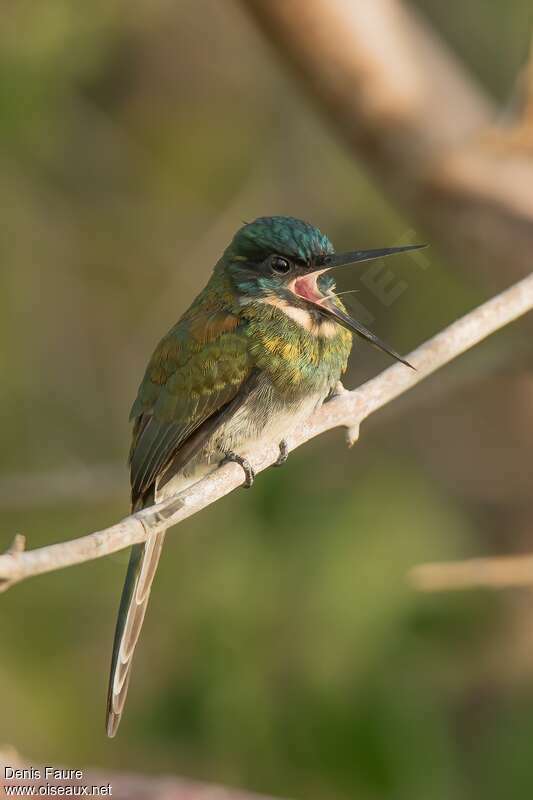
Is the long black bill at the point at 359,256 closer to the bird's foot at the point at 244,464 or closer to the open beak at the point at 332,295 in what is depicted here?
the open beak at the point at 332,295

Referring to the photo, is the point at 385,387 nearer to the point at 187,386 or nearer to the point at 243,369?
the point at 243,369

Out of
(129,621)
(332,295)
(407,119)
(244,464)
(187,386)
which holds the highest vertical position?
(407,119)

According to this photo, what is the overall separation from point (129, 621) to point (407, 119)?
170 centimetres

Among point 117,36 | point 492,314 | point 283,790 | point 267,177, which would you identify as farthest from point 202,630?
point 117,36

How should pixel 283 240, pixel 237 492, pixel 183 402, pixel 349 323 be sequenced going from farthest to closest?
pixel 237 492 → pixel 183 402 → pixel 283 240 → pixel 349 323

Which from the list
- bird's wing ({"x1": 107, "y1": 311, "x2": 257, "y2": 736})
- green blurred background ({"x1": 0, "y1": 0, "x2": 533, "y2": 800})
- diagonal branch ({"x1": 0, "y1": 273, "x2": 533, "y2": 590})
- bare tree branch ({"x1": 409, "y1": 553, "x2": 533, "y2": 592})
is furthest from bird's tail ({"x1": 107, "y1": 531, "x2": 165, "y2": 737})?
green blurred background ({"x1": 0, "y1": 0, "x2": 533, "y2": 800})

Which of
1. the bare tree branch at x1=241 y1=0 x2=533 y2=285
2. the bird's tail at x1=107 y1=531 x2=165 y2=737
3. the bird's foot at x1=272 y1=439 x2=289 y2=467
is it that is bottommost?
the bird's tail at x1=107 y1=531 x2=165 y2=737

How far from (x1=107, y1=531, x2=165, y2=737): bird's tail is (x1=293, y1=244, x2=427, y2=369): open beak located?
623 mm

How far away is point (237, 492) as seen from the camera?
420 centimetres

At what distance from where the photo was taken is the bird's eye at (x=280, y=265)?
2.84 m

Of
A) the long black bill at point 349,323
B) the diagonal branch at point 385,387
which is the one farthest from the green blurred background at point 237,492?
the diagonal branch at point 385,387

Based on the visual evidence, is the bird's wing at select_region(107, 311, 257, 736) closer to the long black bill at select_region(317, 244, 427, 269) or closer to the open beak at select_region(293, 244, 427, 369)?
the open beak at select_region(293, 244, 427, 369)

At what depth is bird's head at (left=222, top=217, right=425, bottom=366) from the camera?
109 inches

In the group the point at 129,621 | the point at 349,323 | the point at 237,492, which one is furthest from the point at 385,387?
the point at 237,492
